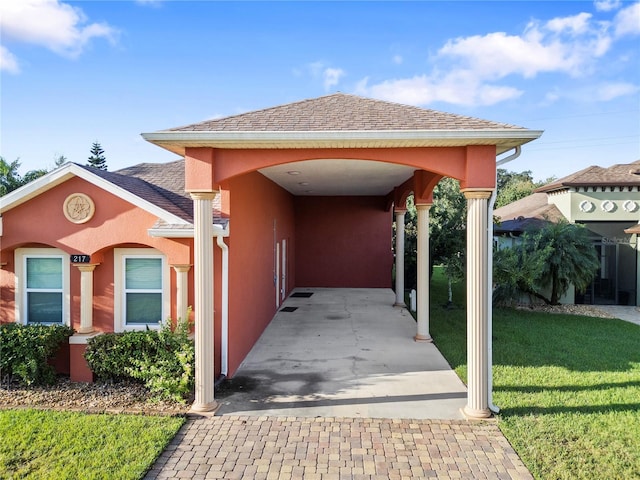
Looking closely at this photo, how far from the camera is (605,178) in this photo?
14859 mm

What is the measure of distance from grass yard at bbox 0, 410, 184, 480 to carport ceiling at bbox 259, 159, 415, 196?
17.0ft

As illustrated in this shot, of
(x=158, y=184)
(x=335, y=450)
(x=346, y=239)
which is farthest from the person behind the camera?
(x=346, y=239)

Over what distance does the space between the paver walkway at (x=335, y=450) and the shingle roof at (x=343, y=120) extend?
406 centimetres

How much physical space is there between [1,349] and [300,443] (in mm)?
5216

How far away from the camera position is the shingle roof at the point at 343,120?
5.68 metres

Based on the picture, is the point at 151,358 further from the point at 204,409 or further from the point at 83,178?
the point at 83,178

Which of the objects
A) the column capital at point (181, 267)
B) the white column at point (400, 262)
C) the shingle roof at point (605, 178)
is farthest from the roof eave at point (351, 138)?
the shingle roof at point (605, 178)

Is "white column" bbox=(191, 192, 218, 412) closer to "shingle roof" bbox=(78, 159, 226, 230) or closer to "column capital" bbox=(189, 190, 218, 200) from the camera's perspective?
"column capital" bbox=(189, 190, 218, 200)

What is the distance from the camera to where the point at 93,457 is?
4.55m

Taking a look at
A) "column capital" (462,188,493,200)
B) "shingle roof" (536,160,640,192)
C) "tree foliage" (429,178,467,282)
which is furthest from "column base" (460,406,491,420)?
"shingle roof" (536,160,640,192)

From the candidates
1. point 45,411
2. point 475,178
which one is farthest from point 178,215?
point 475,178

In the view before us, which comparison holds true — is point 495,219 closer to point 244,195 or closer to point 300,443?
point 244,195

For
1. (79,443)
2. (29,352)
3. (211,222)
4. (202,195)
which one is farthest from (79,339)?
(202,195)

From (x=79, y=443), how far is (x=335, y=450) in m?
3.10
